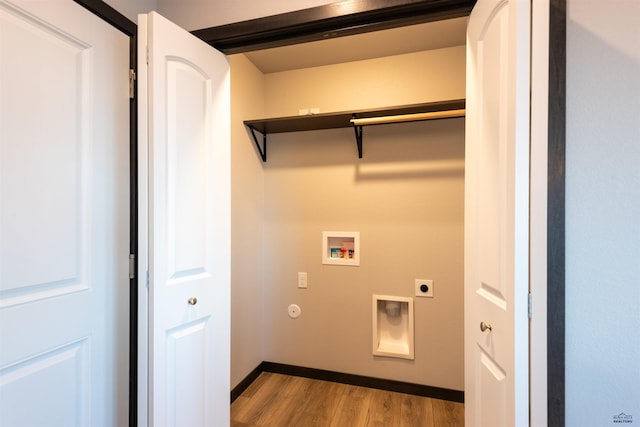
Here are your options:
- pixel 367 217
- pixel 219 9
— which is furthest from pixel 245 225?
pixel 219 9

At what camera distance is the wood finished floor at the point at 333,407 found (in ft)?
6.16

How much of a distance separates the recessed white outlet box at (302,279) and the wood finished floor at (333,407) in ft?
2.54

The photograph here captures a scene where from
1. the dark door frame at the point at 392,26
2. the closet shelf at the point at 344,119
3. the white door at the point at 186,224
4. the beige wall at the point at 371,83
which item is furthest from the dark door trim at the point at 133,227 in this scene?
the beige wall at the point at 371,83

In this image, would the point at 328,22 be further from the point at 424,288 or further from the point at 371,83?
the point at 424,288

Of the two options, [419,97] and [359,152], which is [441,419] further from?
[419,97]

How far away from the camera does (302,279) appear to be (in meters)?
2.43

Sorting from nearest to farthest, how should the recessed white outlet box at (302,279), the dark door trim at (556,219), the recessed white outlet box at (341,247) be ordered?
the dark door trim at (556,219) → the recessed white outlet box at (341,247) → the recessed white outlet box at (302,279)

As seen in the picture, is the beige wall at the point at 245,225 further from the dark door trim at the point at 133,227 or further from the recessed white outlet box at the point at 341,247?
the dark door trim at the point at 133,227

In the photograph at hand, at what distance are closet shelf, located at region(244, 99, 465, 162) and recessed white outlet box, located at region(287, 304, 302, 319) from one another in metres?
1.29

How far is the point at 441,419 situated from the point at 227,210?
76.2 inches

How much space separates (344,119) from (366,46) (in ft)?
1.76

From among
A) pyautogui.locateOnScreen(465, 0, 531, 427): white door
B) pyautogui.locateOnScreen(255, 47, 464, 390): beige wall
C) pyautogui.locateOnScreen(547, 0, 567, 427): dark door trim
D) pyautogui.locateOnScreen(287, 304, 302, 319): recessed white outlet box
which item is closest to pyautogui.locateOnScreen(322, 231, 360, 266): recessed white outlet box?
pyautogui.locateOnScreen(255, 47, 464, 390): beige wall

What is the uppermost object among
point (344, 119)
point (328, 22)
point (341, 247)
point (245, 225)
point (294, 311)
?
point (328, 22)

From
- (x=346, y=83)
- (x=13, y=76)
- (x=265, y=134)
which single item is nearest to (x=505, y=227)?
(x=13, y=76)
